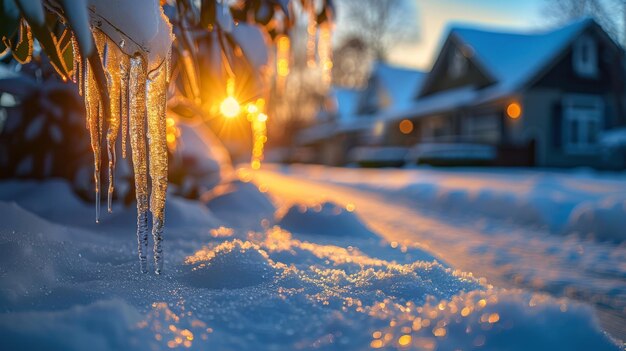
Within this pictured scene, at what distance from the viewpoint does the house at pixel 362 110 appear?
82.0 ft

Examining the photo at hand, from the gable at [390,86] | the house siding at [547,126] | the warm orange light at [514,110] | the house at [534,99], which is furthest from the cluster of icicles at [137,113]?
the gable at [390,86]

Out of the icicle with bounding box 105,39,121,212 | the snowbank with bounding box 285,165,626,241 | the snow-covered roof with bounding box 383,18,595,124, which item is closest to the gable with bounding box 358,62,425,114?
the snow-covered roof with bounding box 383,18,595,124

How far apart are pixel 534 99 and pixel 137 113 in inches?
677

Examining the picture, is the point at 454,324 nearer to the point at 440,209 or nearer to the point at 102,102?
the point at 102,102

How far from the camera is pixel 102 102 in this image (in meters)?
1.25

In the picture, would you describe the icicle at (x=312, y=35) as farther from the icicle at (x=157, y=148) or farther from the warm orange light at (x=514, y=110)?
the warm orange light at (x=514, y=110)

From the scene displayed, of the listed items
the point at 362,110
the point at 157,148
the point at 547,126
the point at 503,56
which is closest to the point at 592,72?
the point at 547,126

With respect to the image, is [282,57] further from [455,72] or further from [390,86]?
[390,86]

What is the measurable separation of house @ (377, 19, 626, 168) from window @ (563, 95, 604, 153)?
0.04 meters

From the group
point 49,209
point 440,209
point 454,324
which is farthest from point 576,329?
point 440,209

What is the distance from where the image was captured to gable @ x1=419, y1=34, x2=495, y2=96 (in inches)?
699

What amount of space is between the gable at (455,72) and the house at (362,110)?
1627 mm

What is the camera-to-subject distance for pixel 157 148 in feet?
5.31

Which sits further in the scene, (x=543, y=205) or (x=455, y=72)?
(x=455, y=72)
